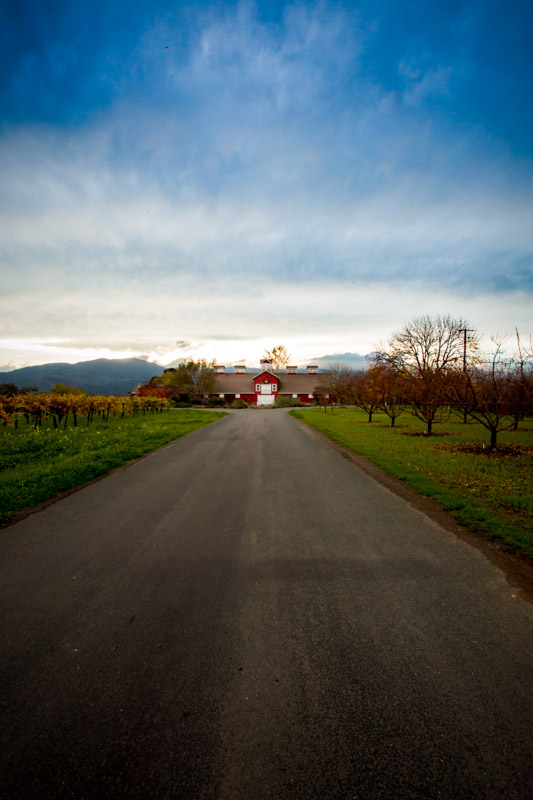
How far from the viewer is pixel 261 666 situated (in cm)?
268

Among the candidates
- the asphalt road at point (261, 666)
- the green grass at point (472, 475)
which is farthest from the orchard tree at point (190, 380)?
the asphalt road at point (261, 666)

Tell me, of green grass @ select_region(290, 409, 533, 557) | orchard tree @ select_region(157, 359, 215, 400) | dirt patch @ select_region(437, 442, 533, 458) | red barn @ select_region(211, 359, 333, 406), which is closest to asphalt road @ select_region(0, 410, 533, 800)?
green grass @ select_region(290, 409, 533, 557)

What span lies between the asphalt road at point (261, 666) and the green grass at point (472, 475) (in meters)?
1.23

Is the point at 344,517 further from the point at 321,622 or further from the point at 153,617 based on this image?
the point at 153,617

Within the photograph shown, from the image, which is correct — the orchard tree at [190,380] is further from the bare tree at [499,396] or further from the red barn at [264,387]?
the bare tree at [499,396]

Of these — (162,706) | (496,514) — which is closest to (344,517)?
(496,514)

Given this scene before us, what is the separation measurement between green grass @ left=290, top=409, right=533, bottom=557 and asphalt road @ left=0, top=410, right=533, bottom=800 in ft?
4.05

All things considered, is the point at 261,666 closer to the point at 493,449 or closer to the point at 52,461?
the point at 52,461

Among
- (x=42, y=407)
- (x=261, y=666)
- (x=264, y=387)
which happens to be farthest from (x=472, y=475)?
(x=264, y=387)

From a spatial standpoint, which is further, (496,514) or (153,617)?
(496,514)

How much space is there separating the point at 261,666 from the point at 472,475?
8.11 metres

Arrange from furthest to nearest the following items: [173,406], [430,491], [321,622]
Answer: [173,406] < [430,491] < [321,622]

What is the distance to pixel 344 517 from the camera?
19.4 feet

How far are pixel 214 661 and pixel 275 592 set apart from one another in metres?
1.08
